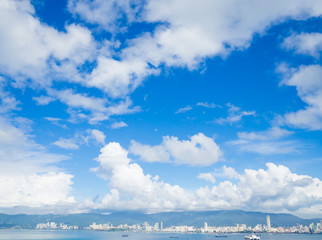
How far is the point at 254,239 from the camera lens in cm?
19362

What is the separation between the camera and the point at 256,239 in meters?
194

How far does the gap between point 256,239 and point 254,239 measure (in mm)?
2067

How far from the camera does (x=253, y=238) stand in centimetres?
19438

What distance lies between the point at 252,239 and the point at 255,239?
126 inches

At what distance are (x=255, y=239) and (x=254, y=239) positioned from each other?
1.03 metres

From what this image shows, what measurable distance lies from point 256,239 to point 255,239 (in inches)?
40.7

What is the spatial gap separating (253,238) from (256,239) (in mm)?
2532

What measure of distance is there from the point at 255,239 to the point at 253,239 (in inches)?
89.4

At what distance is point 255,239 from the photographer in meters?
194

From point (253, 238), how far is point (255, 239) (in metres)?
1.62

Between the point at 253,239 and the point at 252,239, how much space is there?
3.06 ft

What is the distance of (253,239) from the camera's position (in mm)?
193000
